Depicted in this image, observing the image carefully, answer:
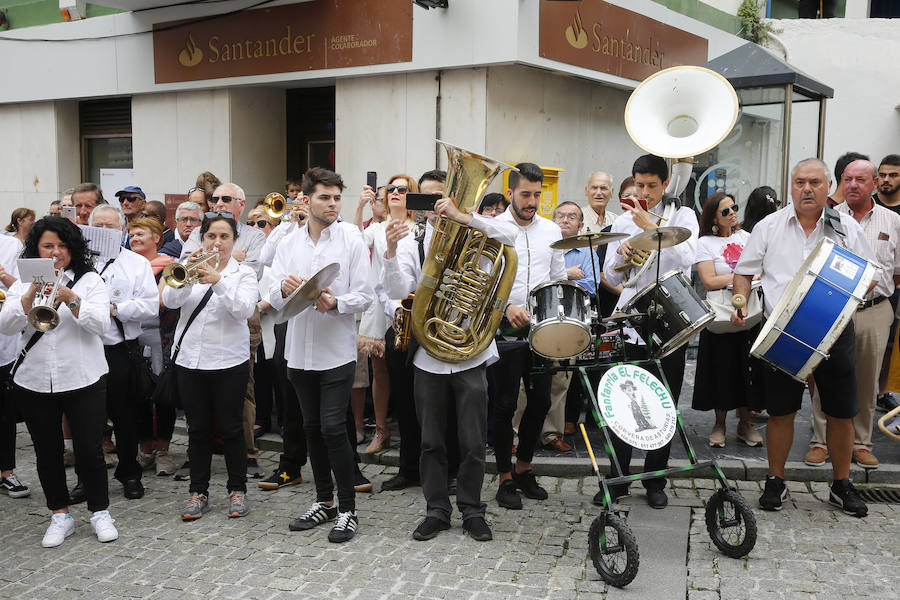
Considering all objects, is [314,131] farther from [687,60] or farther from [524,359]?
[524,359]

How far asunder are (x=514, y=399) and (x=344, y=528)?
1278mm

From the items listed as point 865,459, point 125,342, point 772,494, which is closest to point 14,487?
point 125,342

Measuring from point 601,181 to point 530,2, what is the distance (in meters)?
2.67

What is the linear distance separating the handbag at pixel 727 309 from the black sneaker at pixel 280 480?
3109 mm

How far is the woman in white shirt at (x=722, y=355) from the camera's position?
6.12 m

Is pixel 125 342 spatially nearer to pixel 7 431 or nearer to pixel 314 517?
pixel 7 431

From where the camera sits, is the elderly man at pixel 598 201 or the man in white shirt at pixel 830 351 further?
the elderly man at pixel 598 201

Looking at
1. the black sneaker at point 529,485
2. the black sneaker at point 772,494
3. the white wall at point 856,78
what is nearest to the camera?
the black sneaker at point 772,494

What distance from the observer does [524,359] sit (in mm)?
5254

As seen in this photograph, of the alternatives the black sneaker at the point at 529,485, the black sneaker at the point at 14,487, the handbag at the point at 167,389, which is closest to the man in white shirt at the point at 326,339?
the handbag at the point at 167,389

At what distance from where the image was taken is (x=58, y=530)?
15.9 ft

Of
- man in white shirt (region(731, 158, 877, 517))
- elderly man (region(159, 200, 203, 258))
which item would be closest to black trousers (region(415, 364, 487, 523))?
man in white shirt (region(731, 158, 877, 517))

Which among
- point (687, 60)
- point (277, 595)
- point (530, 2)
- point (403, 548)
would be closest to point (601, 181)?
point (530, 2)

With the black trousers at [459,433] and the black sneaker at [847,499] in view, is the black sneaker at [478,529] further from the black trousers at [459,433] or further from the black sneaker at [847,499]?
the black sneaker at [847,499]
